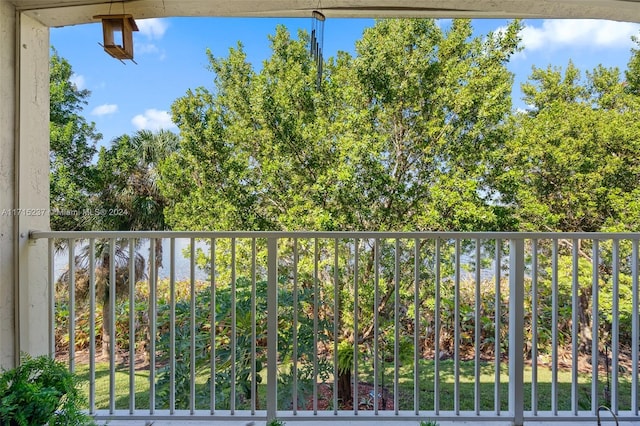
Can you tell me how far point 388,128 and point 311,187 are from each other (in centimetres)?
170

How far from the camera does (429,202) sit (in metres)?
5.78

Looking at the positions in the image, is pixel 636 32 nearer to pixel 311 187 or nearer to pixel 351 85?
pixel 351 85

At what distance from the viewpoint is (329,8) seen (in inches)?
80.4

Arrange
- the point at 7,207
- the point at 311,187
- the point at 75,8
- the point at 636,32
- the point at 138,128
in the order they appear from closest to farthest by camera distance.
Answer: the point at 7,207 < the point at 75,8 < the point at 636,32 < the point at 311,187 < the point at 138,128

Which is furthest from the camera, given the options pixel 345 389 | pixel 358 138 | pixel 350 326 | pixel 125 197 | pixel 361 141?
pixel 125 197

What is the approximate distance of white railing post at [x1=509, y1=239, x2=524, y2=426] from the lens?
1849 mm

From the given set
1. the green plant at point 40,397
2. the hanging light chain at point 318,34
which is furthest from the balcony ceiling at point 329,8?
the green plant at point 40,397

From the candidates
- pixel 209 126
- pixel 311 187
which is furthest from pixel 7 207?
pixel 209 126

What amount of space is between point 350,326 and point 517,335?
3.62 metres

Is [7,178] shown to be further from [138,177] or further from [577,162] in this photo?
[577,162]

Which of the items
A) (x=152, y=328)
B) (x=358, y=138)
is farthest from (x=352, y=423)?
(x=358, y=138)

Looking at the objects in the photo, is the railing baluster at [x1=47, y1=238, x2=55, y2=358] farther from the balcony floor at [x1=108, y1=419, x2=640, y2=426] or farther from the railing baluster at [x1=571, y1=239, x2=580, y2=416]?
the railing baluster at [x1=571, y1=239, x2=580, y2=416]

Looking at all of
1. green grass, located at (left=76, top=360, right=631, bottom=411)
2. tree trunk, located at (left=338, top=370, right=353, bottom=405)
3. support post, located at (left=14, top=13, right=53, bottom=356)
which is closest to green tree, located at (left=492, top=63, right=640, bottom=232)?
green grass, located at (left=76, top=360, right=631, bottom=411)

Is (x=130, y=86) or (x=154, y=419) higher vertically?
(x=130, y=86)
